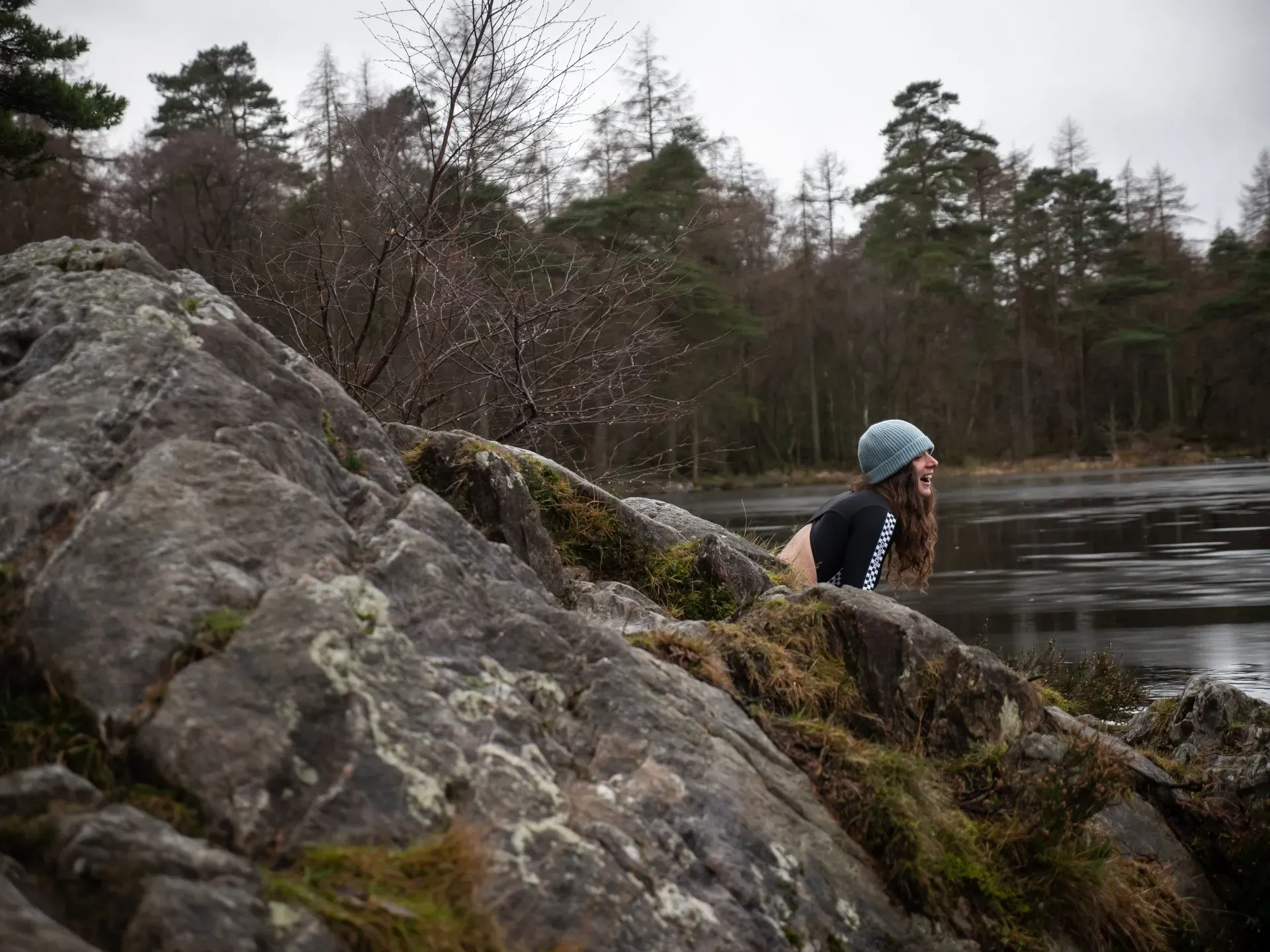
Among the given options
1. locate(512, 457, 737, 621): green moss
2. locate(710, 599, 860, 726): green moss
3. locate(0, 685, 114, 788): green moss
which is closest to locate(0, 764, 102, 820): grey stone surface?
locate(0, 685, 114, 788): green moss

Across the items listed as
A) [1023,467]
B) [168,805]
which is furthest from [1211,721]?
[1023,467]

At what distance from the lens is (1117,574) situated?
1850 cm

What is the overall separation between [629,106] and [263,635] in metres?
46.4

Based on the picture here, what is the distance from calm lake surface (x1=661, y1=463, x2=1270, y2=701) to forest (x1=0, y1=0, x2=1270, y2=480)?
2.52 metres

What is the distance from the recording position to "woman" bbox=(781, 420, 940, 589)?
5.43m

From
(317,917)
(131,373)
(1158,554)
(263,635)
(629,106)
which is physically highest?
(629,106)

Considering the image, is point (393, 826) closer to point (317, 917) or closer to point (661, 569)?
point (317, 917)

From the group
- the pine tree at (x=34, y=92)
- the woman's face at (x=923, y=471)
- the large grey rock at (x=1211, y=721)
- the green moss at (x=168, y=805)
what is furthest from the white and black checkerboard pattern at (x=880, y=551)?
the pine tree at (x=34, y=92)

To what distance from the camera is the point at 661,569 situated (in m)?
5.73

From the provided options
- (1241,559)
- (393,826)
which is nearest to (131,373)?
(393,826)

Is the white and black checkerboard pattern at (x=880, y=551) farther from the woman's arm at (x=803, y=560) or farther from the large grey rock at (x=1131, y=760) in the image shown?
the large grey rock at (x=1131, y=760)

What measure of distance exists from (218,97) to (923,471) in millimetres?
52510

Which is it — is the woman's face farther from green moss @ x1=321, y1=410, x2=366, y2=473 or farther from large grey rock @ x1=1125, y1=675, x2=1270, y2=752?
green moss @ x1=321, y1=410, x2=366, y2=473

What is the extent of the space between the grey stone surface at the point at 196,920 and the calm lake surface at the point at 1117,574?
6.73 m
